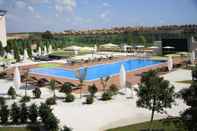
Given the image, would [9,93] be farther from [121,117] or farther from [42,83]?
[121,117]

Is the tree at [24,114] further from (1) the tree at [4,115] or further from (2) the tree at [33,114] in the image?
(1) the tree at [4,115]

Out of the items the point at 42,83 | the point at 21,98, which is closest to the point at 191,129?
the point at 21,98

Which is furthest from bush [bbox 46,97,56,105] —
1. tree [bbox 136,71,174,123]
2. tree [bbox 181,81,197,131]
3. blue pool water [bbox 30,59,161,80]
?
tree [bbox 181,81,197,131]

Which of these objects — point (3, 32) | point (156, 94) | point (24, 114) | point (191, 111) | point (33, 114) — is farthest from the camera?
point (3, 32)

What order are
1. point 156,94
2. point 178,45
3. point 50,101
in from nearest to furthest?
point 156,94 → point 50,101 → point 178,45

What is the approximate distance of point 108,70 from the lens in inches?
1361

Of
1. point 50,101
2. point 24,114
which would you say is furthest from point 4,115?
point 50,101

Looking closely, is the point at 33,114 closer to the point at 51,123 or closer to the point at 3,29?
the point at 51,123

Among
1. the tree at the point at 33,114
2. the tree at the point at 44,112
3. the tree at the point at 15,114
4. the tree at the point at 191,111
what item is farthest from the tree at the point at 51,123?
the tree at the point at 191,111

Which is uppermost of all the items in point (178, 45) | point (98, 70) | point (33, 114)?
point (178, 45)

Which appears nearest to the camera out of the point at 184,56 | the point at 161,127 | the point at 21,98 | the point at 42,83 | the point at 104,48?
the point at 161,127

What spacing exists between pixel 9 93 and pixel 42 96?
2.28 m

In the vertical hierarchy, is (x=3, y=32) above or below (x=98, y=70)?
above

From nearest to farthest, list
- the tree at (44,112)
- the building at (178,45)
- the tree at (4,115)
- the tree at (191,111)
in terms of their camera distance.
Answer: the tree at (191,111) < the tree at (44,112) < the tree at (4,115) < the building at (178,45)
